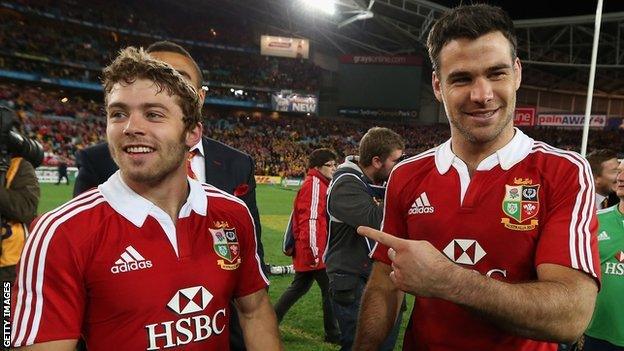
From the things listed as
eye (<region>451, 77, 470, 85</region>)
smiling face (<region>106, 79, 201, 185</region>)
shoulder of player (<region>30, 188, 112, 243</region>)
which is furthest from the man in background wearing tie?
shoulder of player (<region>30, 188, 112, 243</region>)

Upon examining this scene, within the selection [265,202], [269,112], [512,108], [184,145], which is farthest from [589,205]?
[269,112]

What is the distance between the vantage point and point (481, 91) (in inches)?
73.1

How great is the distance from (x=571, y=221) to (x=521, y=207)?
17 cm

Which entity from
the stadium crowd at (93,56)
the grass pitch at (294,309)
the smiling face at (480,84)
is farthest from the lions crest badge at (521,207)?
the stadium crowd at (93,56)

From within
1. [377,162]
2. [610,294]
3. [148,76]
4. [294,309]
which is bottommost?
[294,309]

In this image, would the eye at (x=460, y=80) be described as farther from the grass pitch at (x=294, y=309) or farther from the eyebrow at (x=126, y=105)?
the grass pitch at (x=294, y=309)

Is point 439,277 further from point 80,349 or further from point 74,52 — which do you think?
point 74,52

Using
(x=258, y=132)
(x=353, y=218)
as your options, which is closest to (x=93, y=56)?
(x=258, y=132)

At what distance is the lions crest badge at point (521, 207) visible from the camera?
5.98 feet

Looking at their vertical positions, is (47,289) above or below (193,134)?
below

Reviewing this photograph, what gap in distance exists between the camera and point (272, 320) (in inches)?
86.3

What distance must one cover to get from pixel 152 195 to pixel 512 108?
144 cm

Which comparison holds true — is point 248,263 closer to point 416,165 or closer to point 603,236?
point 416,165

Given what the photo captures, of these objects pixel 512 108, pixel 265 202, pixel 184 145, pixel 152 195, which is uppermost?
pixel 512 108
